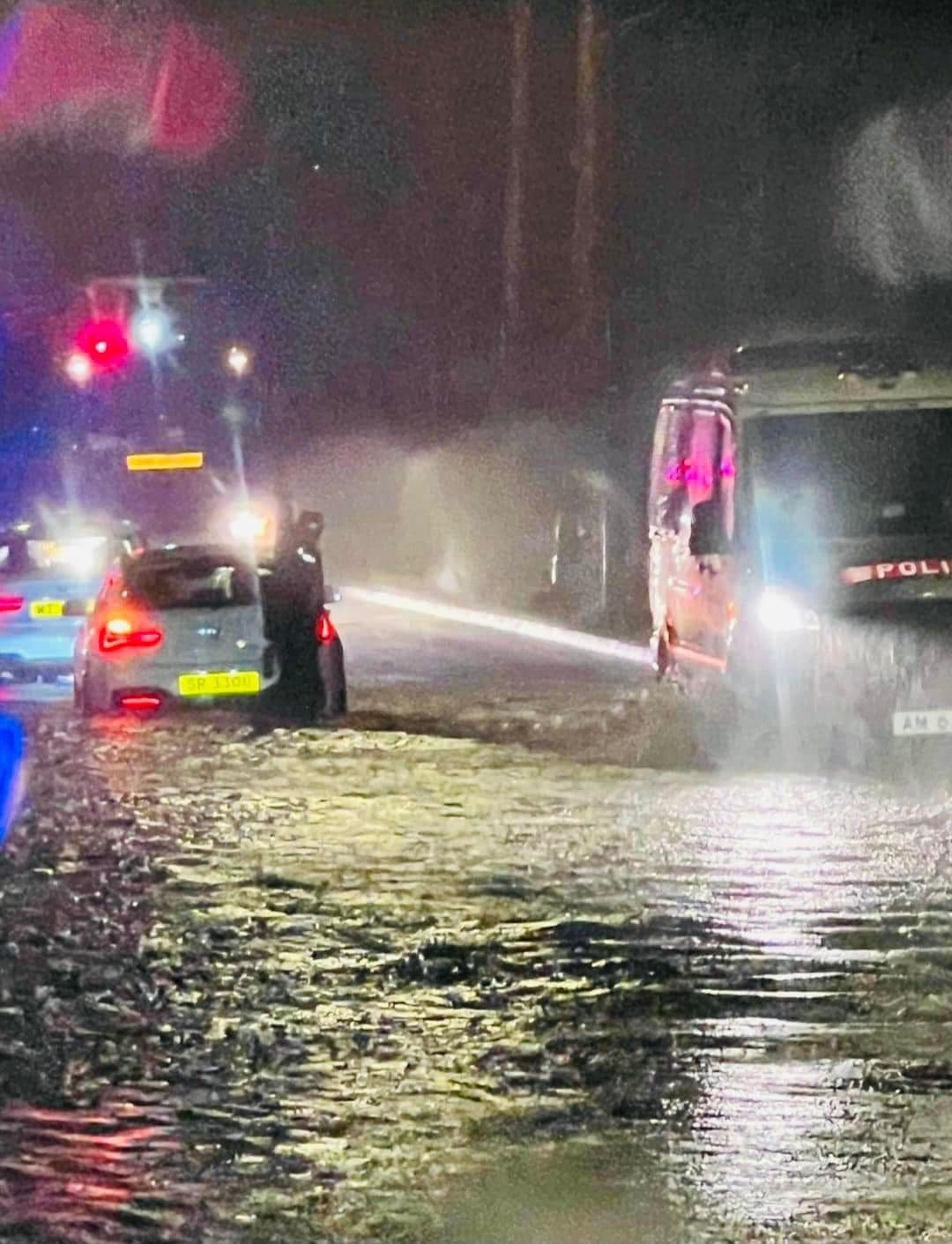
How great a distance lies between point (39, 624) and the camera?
25.0m

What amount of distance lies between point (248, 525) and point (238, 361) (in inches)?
156

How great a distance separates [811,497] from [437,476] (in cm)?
3367

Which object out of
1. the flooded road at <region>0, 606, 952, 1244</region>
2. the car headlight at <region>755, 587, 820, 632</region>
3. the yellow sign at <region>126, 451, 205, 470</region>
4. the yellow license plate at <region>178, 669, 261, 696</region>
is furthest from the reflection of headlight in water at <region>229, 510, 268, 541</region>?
the car headlight at <region>755, 587, 820, 632</region>

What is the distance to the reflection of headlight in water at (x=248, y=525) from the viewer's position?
101ft

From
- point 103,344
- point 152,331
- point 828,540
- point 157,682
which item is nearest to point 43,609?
point 157,682

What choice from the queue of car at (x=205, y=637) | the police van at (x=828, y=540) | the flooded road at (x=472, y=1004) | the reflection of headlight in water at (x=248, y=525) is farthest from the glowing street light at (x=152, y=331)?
the flooded road at (x=472, y=1004)

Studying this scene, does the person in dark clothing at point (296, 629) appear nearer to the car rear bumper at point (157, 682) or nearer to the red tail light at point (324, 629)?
the red tail light at point (324, 629)

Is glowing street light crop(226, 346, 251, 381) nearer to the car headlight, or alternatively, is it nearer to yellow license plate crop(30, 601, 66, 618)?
yellow license plate crop(30, 601, 66, 618)

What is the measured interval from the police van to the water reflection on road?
679 millimetres

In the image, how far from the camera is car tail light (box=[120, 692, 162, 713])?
62.7 feet

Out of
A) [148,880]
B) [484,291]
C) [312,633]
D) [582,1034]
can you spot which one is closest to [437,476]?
[484,291]

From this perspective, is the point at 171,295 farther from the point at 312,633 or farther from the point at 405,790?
the point at 405,790

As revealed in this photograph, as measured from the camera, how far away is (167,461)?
31.6 m

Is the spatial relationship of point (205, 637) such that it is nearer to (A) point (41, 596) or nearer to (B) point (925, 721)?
(B) point (925, 721)
